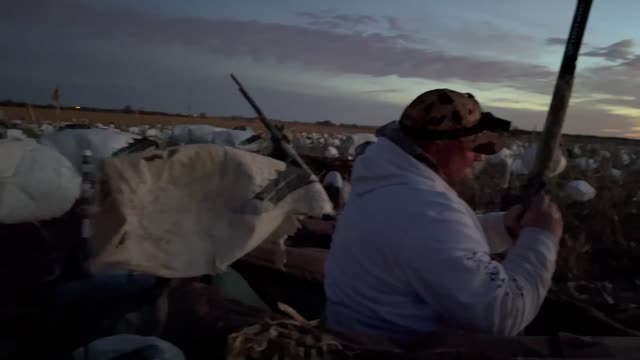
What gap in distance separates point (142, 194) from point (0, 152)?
1786 millimetres

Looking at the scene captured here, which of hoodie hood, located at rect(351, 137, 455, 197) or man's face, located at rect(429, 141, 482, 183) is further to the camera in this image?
man's face, located at rect(429, 141, 482, 183)

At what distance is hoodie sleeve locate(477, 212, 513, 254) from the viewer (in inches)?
133

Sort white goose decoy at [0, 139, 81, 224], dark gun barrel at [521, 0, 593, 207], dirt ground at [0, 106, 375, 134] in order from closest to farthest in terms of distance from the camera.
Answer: dark gun barrel at [521, 0, 593, 207], white goose decoy at [0, 139, 81, 224], dirt ground at [0, 106, 375, 134]

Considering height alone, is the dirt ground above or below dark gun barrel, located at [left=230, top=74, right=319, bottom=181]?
below

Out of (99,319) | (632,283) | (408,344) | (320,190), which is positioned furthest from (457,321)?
(632,283)

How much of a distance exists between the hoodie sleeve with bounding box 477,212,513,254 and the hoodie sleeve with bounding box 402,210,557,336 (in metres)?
0.70

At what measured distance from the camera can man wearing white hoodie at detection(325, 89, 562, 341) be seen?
8.30 feet

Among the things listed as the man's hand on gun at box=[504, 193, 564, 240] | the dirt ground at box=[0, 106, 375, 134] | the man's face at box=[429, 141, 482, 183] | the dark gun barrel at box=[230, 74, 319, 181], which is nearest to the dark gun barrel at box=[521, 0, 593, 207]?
the man's hand on gun at box=[504, 193, 564, 240]

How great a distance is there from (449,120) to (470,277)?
1.82 feet

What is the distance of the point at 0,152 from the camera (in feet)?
19.0

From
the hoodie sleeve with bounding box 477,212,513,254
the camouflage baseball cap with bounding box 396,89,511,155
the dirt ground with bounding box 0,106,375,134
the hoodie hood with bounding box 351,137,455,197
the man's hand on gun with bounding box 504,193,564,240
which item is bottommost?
the dirt ground with bounding box 0,106,375,134

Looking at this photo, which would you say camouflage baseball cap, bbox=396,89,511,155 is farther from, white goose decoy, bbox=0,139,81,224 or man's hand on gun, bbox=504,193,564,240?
white goose decoy, bbox=0,139,81,224

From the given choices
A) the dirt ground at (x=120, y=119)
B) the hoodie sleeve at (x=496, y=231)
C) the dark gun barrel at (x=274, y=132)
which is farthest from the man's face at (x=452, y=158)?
the dirt ground at (x=120, y=119)

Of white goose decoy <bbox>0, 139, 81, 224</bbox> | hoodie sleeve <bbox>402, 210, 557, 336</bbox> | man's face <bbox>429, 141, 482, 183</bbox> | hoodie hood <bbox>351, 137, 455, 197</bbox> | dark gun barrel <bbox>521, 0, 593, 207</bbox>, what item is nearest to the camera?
hoodie sleeve <bbox>402, 210, 557, 336</bbox>
